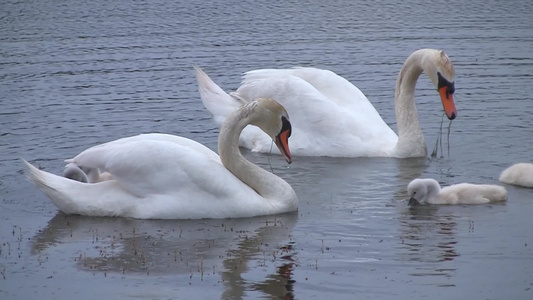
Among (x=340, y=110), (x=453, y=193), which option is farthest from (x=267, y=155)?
(x=453, y=193)

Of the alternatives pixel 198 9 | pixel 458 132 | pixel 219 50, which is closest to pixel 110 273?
pixel 458 132

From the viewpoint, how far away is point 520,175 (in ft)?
36.0

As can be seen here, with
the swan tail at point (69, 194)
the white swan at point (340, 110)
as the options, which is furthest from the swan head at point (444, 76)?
the swan tail at point (69, 194)

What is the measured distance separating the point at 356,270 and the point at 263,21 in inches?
553

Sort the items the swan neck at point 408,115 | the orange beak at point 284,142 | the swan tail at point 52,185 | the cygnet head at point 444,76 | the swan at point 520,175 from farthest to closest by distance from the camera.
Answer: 1. the swan neck at point 408,115
2. the cygnet head at point 444,76
3. the swan at point 520,175
4. the orange beak at point 284,142
5. the swan tail at point 52,185

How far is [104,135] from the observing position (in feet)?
44.1

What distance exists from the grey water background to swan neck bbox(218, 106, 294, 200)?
375 millimetres

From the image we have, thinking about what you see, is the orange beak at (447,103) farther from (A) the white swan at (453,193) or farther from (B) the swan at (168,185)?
(B) the swan at (168,185)

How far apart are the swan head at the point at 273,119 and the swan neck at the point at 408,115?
8.86 feet

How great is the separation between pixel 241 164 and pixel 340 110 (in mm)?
3133

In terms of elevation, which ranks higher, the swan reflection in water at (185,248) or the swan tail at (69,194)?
the swan tail at (69,194)

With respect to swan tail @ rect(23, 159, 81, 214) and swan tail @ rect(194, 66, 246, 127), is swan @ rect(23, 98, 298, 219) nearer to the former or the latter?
swan tail @ rect(23, 159, 81, 214)

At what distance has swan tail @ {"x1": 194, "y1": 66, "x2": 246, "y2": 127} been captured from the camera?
13789 mm

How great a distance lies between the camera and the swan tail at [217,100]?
13.8 m
